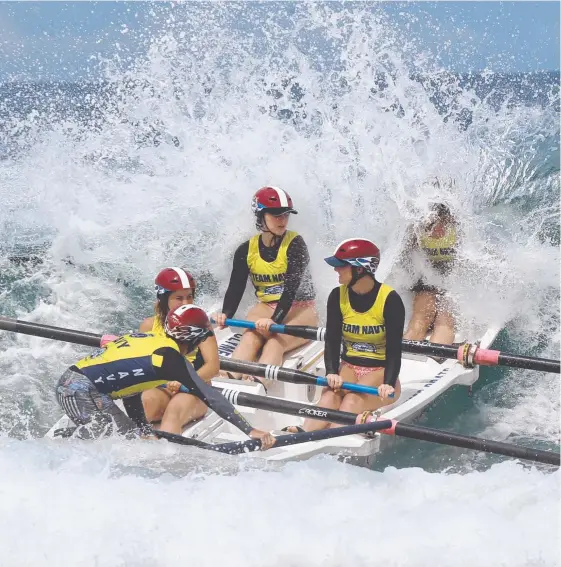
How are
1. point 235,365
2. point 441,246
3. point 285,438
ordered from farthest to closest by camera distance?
point 441,246
point 235,365
point 285,438

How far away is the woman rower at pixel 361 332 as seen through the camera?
6.52 meters

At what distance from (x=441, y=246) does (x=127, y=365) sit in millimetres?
4126

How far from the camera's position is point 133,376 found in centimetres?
550

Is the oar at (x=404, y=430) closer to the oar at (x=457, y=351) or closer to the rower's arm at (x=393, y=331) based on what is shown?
the rower's arm at (x=393, y=331)

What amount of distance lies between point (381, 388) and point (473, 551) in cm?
205

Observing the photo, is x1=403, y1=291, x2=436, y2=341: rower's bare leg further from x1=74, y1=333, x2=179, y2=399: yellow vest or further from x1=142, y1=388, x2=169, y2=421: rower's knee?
x1=74, y1=333, x2=179, y2=399: yellow vest

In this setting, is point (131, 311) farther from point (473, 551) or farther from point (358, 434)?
point (473, 551)

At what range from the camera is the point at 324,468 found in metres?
5.18

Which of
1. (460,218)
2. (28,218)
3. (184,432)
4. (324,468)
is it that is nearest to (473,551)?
(324,468)

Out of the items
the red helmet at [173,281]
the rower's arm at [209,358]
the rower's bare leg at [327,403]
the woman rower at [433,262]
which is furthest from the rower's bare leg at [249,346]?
the woman rower at [433,262]

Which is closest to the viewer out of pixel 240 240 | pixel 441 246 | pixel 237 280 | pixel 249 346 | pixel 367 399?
pixel 367 399

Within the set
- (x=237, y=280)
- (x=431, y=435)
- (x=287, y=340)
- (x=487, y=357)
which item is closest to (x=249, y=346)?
(x=287, y=340)

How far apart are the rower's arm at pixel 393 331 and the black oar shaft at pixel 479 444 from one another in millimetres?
616

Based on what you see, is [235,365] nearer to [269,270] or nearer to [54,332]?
[269,270]
